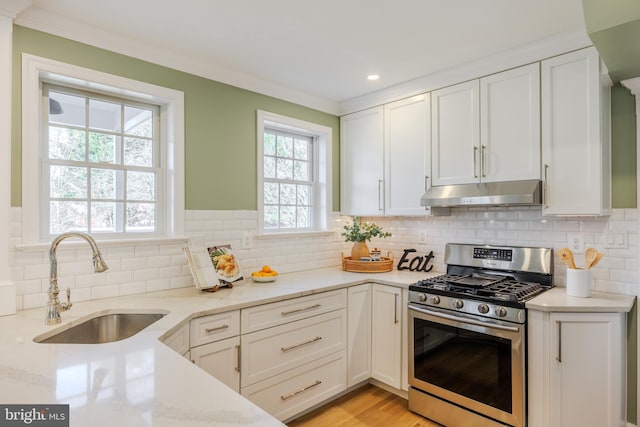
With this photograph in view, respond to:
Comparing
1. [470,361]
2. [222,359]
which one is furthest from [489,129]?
[222,359]

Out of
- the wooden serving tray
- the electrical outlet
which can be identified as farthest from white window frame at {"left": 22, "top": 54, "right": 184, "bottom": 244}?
the electrical outlet

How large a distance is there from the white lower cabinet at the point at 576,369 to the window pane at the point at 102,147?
9.02ft

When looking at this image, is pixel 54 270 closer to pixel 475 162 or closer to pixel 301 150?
pixel 301 150

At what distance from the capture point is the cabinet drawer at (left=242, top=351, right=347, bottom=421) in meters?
2.25

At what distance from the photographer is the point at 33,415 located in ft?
3.05

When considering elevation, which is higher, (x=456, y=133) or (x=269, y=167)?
(x=456, y=133)

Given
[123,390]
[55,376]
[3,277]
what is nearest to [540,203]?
[123,390]

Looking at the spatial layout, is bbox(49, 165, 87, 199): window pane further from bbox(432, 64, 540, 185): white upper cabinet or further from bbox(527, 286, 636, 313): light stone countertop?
bbox(527, 286, 636, 313): light stone countertop

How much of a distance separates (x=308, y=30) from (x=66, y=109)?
61.0 inches

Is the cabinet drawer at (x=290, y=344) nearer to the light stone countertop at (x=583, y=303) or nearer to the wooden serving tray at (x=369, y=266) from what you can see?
the wooden serving tray at (x=369, y=266)

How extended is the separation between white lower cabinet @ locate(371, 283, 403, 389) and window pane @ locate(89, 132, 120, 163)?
2.10 meters

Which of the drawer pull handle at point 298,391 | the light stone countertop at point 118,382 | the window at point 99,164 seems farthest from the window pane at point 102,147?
the drawer pull handle at point 298,391

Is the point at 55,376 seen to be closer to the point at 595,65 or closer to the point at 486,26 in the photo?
the point at 486,26

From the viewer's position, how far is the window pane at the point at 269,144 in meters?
3.24
